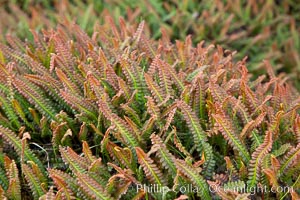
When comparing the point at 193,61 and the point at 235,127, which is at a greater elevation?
the point at 193,61

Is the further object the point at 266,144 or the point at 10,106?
the point at 10,106

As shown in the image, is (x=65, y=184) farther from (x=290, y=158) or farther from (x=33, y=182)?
(x=290, y=158)

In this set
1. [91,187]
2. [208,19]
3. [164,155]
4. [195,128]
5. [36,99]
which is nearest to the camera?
[91,187]

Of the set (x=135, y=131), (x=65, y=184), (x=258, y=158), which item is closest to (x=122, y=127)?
(x=135, y=131)

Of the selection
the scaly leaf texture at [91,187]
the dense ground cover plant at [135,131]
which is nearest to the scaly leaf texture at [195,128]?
the dense ground cover plant at [135,131]

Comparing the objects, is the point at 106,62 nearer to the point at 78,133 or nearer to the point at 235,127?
the point at 78,133

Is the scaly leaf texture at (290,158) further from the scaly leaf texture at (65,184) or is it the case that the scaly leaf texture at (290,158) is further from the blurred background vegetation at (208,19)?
the blurred background vegetation at (208,19)

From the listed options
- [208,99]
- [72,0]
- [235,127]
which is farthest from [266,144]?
[72,0]
